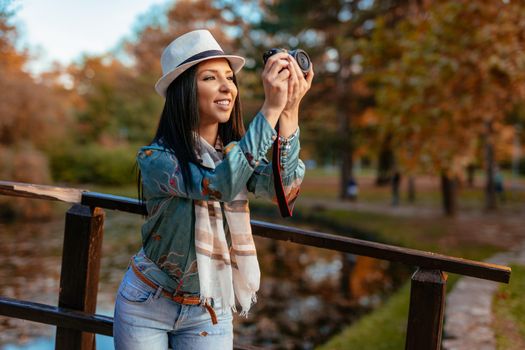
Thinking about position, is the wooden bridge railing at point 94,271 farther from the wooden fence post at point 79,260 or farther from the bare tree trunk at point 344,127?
the bare tree trunk at point 344,127

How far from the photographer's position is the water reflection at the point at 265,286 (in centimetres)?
661

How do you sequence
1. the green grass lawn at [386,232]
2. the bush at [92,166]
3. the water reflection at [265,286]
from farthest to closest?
the bush at [92,166] → the water reflection at [265,286] → the green grass lawn at [386,232]

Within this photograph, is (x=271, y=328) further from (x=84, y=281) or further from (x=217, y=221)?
(x=217, y=221)

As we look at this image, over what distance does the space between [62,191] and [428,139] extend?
9.57 m

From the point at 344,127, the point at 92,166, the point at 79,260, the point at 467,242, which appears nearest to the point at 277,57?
the point at 79,260

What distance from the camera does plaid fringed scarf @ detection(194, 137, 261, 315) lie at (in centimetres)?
159

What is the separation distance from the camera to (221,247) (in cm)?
165

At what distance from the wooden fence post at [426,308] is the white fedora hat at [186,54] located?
39.9 inches

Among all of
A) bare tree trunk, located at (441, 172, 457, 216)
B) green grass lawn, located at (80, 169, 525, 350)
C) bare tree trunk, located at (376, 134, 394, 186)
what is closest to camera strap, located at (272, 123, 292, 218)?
green grass lawn, located at (80, 169, 525, 350)

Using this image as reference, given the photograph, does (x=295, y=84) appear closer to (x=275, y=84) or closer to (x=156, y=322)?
(x=275, y=84)

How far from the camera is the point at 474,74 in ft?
29.7

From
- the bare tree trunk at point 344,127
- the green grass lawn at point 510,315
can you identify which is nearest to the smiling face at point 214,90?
the green grass lawn at point 510,315

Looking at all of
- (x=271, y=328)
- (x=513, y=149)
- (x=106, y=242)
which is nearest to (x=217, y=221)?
(x=271, y=328)

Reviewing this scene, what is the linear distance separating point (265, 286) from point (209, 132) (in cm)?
780
